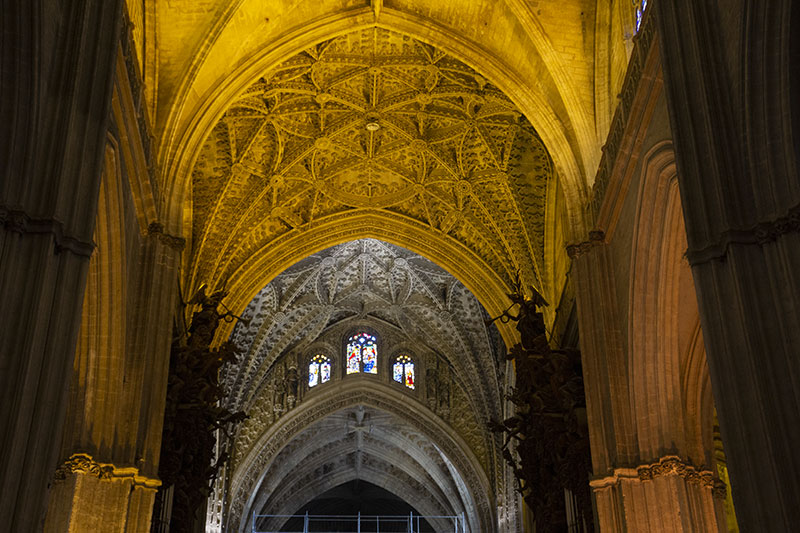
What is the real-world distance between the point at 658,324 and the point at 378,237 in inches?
339

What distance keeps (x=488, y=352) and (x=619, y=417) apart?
11555 mm

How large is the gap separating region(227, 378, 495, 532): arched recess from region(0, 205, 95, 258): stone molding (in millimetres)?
16821

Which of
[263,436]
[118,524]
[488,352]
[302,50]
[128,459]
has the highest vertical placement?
[302,50]

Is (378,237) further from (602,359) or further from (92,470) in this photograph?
(92,470)

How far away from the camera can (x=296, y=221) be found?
18625 mm

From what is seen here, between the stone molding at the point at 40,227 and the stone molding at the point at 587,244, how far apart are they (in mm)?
7238

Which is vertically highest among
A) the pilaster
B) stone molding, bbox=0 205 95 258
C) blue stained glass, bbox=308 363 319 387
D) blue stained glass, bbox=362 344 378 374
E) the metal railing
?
blue stained glass, bbox=362 344 378 374

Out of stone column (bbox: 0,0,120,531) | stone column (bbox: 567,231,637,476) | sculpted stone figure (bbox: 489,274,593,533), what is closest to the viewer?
stone column (bbox: 0,0,120,531)

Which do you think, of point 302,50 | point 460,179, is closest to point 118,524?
point 302,50

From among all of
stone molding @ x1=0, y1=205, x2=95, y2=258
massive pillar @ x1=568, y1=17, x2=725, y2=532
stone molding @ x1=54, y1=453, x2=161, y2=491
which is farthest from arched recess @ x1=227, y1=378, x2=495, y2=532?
stone molding @ x1=0, y1=205, x2=95, y2=258

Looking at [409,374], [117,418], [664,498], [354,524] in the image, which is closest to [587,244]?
[664,498]

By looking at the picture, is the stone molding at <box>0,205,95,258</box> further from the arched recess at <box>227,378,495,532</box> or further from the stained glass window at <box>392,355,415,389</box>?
the stained glass window at <box>392,355,415,389</box>

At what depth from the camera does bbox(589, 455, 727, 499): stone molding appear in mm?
11055

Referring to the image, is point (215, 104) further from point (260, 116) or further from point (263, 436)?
point (263, 436)
